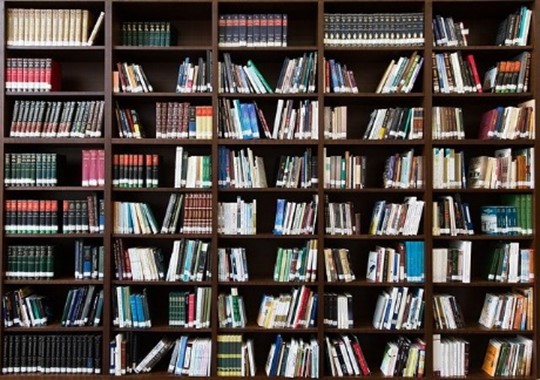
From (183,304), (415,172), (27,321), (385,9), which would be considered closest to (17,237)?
(27,321)

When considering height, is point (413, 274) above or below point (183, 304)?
above

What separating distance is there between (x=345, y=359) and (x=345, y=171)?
1231mm

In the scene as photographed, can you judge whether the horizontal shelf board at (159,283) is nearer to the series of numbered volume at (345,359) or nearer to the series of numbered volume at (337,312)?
the series of numbered volume at (337,312)

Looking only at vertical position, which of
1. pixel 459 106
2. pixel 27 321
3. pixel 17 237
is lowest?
pixel 27 321

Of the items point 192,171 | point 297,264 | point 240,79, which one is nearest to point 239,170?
point 192,171

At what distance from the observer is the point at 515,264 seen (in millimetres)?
3398

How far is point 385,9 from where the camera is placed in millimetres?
3559

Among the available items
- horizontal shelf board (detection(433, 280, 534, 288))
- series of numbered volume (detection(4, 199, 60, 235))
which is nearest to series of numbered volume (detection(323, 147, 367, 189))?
horizontal shelf board (detection(433, 280, 534, 288))

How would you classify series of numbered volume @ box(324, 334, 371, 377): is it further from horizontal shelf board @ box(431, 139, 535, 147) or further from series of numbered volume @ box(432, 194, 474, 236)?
horizontal shelf board @ box(431, 139, 535, 147)

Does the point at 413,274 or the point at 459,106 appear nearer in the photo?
the point at 413,274

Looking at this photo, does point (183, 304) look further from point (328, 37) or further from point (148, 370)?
point (328, 37)

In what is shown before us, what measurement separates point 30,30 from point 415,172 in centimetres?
272

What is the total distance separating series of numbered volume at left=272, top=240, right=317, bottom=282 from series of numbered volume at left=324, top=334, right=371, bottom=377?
1.47 feet

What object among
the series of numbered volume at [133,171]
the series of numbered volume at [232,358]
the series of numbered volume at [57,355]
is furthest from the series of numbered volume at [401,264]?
the series of numbered volume at [57,355]
